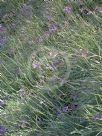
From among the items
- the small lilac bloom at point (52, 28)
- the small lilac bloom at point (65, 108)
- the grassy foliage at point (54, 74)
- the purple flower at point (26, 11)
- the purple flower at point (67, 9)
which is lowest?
the small lilac bloom at point (65, 108)

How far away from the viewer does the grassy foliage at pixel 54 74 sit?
9.54ft

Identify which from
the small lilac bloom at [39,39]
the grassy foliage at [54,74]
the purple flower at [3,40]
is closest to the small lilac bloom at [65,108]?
the grassy foliage at [54,74]

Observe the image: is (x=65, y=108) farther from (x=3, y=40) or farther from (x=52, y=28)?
(x=3, y=40)

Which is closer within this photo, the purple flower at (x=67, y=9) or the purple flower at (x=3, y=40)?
the purple flower at (x=67, y=9)

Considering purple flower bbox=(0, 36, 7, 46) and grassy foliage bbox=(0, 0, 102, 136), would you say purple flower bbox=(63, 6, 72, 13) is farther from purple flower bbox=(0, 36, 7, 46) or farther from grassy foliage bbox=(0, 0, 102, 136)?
purple flower bbox=(0, 36, 7, 46)

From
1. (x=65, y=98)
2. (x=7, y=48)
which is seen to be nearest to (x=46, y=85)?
(x=65, y=98)

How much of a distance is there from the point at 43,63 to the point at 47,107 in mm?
545

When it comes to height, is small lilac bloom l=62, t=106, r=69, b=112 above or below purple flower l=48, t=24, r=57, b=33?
below

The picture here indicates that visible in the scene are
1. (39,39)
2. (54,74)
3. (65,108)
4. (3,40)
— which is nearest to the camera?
(65,108)

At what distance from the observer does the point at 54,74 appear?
340 centimetres

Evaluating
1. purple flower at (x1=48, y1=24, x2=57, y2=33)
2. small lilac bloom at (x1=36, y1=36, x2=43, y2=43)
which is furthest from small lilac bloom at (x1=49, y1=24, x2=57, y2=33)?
small lilac bloom at (x1=36, y1=36, x2=43, y2=43)

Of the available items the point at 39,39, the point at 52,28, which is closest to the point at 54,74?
the point at 39,39

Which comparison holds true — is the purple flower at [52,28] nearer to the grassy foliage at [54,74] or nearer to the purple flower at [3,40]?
the grassy foliage at [54,74]

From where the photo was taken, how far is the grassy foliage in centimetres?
291
